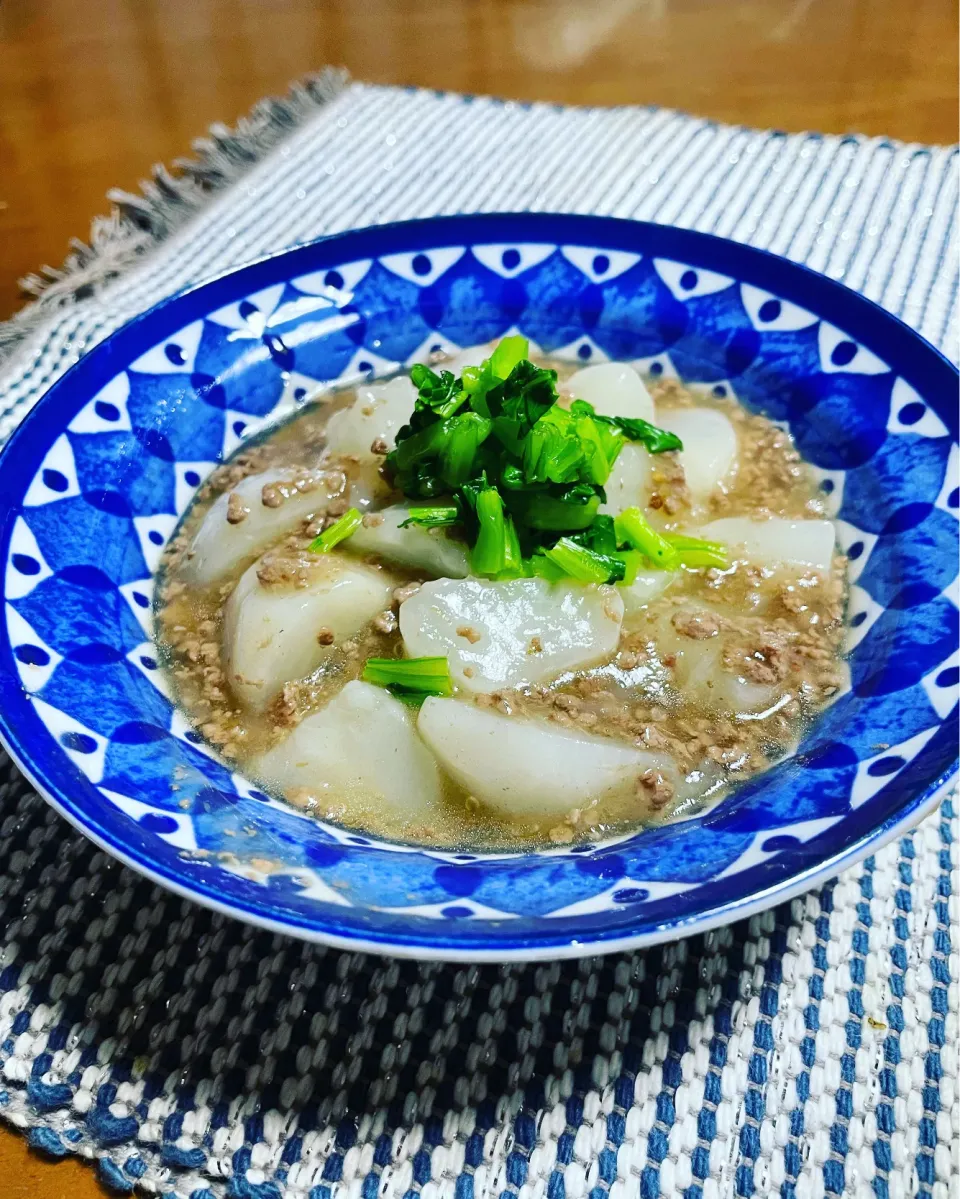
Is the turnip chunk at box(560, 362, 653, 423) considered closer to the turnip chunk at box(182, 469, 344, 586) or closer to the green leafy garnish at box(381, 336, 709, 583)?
the green leafy garnish at box(381, 336, 709, 583)

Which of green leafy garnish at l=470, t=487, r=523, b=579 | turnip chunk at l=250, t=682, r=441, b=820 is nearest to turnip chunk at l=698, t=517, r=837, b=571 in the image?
green leafy garnish at l=470, t=487, r=523, b=579

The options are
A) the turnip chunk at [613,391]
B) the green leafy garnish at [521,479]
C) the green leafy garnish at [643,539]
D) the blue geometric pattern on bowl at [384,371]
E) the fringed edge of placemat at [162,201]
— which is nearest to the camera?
the blue geometric pattern on bowl at [384,371]

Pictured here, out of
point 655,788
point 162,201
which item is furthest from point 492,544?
point 162,201

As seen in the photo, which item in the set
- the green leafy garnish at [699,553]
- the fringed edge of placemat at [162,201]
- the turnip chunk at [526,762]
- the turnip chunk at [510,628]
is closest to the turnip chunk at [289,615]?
the turnip chunk at [510,628]

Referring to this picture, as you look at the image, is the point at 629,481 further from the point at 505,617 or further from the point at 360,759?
the point at 360,759

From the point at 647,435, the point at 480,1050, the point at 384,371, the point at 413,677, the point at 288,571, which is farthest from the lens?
the point at 384,371

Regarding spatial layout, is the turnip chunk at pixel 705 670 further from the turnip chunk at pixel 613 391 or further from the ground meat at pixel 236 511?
the ground meat at pixel 236 511
